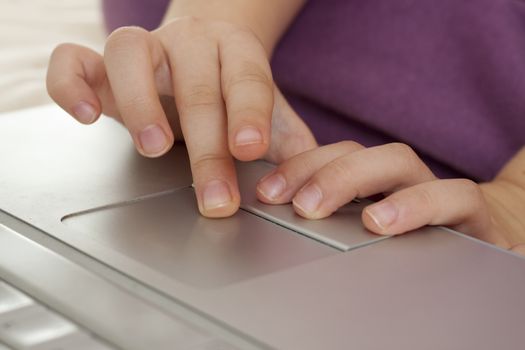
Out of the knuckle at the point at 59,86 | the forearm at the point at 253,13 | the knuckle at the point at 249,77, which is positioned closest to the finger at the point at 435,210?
the knuckle at the point at 249,77

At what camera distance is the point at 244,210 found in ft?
1.59

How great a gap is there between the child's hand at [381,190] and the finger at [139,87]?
76 mm

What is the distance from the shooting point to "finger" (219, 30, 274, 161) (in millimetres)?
507

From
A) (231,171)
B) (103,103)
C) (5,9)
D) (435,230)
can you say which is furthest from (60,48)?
(5,9)

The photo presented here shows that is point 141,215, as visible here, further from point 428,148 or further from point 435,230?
point 428,148

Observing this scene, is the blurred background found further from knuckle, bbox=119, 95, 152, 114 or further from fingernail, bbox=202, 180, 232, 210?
fingernail, bbox=202, 180, 232, 210

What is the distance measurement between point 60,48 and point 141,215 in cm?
22

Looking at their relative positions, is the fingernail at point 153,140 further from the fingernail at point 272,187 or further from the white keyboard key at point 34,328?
the white keyboard key at point 34,328

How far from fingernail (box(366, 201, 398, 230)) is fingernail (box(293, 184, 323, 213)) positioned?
30 mm

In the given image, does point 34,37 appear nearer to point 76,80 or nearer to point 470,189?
point 76,80

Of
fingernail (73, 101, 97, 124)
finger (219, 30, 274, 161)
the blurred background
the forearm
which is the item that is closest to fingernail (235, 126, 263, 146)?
finger (219, 30, 274, 161)

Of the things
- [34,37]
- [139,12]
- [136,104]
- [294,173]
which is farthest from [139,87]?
[34,37]

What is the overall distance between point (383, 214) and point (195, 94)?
0.18 meters

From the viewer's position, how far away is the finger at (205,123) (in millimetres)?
478
